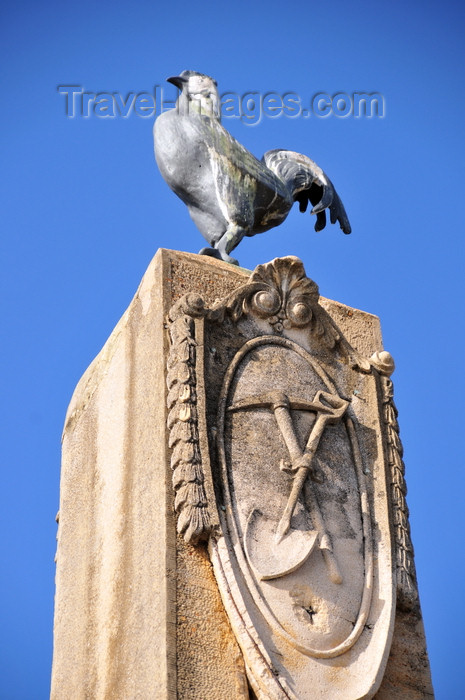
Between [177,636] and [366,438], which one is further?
[366,438]

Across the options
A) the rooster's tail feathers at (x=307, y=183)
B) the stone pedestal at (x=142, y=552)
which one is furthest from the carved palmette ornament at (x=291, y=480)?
the rooster's tail feathers at (x=307, y=183)

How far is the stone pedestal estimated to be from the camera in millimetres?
4992

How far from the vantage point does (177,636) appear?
16.3 ft

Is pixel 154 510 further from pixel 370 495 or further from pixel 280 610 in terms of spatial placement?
pixel 370 495

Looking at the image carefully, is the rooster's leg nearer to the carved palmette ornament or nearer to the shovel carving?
the carved palmette ornament

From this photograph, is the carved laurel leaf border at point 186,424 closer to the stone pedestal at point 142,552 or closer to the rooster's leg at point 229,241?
the stone pedestal at point 142,552

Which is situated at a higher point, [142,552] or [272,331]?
[272,331]

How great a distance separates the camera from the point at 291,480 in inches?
219

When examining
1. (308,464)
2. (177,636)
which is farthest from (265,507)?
(177,636)

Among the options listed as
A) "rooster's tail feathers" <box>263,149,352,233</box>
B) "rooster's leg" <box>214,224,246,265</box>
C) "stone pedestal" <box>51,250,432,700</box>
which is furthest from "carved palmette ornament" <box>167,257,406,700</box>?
"rooster's tail feathers" <box>263,149,352,233</box>

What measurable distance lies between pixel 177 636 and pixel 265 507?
74 centimetres

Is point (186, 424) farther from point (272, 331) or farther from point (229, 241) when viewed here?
point (229, 241)

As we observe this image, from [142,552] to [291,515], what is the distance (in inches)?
26.3

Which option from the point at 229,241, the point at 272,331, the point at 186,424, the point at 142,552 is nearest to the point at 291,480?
the point at 186,424
